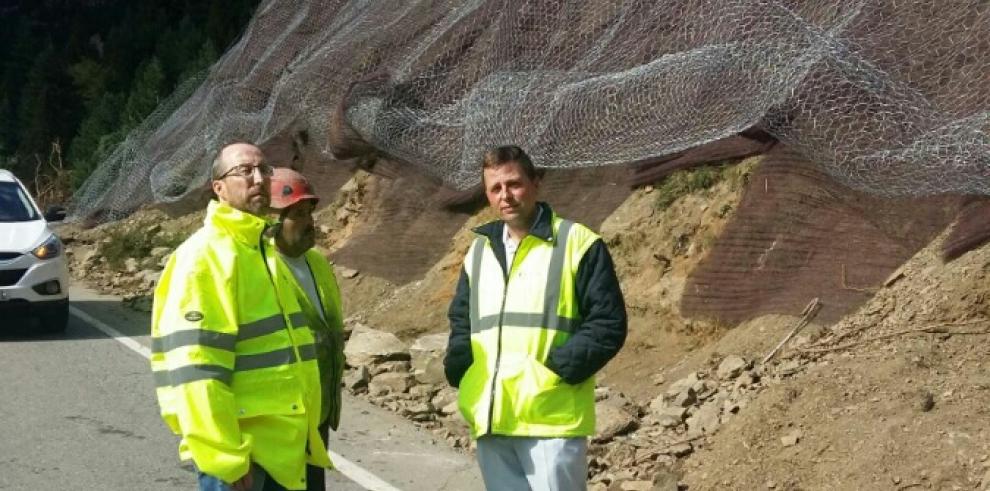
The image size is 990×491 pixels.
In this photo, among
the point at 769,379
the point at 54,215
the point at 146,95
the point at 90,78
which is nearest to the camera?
the point at 769,379

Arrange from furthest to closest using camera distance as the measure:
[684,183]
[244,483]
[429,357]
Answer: [429,357], [684,183], [244,483]

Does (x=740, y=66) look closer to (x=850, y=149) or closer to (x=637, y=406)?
(x=850, y=149)

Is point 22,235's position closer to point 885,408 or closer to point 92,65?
point 885,408

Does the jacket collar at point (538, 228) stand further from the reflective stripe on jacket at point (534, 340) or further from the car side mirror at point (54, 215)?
the car side mirror at point (54, 215)

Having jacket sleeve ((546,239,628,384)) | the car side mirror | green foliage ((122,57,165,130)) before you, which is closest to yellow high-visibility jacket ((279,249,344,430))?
jacket sleeve ((546,239,628,384))

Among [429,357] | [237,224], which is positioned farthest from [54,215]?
[237,224]

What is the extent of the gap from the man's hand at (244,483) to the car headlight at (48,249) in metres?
10.3

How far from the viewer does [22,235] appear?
1423cm

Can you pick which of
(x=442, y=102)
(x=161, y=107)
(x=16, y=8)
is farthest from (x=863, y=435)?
(x=16, y=8)

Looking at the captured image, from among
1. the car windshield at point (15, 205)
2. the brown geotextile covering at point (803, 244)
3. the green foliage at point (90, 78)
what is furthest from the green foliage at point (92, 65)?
the brown geotextile covering at point (803, 244)

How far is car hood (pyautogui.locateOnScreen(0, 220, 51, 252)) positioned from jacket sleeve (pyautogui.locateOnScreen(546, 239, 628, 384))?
33.3 ft

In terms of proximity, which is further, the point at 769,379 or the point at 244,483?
the point at 769,379

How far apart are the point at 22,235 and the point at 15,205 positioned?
93cm

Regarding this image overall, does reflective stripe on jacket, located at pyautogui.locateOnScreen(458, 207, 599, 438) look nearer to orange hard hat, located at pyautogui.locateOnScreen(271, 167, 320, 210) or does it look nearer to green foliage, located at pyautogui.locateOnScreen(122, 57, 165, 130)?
orange hard hat, located at pyautogui.locateOnScreen(271, 167, 320, 210)
